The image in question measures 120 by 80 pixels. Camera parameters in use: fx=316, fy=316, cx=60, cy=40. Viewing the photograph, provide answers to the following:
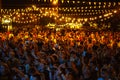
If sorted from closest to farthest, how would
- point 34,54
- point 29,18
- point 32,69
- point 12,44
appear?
point 32,69 < point 34,54 < point 12,44 < point 29,18

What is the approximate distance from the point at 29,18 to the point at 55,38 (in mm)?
21796

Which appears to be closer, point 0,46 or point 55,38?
point 0,46

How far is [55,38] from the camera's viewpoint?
74.1ft

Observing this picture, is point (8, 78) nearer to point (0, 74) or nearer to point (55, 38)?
point (0, 74)

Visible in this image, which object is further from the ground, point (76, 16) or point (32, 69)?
point (32, 69)

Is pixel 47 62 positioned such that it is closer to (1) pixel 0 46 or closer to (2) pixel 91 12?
(1) pixel 0 46

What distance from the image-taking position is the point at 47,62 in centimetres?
1473

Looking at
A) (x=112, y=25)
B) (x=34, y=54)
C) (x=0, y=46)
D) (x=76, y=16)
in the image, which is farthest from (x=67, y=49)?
(x=76, y=16)

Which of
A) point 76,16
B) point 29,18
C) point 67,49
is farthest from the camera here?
point 76,16

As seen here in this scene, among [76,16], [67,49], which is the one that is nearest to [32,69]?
[67,49]

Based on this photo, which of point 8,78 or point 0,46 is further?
point 0,46

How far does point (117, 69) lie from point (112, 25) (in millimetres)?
27755

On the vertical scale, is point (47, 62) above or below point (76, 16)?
above

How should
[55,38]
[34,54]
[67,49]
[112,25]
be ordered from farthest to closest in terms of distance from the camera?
[112,25] < [55,38] < [67,49] < [34,54]
